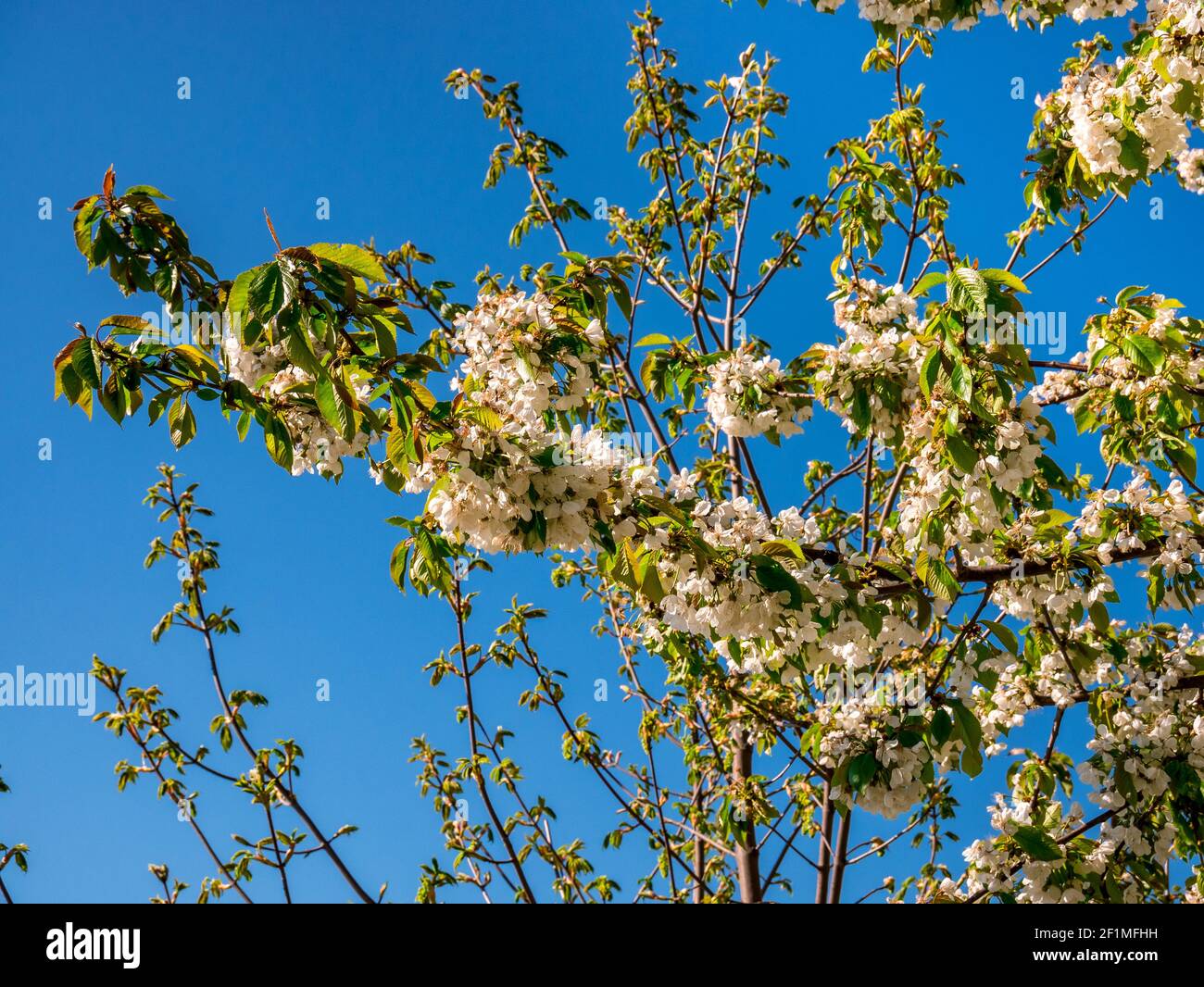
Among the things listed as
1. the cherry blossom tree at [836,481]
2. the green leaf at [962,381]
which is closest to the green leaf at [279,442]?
the cherry blossom tree at [836,481]

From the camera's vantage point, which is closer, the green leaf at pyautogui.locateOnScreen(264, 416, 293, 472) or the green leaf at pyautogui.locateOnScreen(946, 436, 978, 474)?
the green leaf at pyautogui.locateOnScreen(264, 416, 293, 472)

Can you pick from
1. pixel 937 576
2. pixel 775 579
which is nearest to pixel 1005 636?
pixel 937 576

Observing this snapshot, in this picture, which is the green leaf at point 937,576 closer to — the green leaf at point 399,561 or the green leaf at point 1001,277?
the green leaf at point 1001,277

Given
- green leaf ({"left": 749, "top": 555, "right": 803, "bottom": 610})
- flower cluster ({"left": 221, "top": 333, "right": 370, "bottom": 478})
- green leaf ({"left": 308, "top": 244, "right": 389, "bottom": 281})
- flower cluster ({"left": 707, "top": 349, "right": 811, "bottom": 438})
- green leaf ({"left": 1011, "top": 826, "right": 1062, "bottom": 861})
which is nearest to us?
green leaf ({"left": 308, "top": 244, "right": 389, "bottom": 281})

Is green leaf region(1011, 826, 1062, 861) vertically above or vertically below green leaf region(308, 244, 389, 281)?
below

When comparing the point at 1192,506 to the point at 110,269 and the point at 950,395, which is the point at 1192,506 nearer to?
the point at 950,395

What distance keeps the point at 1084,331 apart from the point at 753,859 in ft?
8.77

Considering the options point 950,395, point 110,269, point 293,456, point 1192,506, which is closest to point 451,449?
point 293,456

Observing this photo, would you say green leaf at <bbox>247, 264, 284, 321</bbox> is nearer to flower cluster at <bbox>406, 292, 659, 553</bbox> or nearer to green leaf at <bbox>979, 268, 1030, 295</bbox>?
flower cluster at <bbox>406, 292, 659, 553</bbox>

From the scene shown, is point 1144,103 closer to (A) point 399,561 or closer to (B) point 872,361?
(B) point 872,361

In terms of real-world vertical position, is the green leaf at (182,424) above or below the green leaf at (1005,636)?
above

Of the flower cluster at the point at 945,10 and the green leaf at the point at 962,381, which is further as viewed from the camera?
the flower cluster at the point at 945,10

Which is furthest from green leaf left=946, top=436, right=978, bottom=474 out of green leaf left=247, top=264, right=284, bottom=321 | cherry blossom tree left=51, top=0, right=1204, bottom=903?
green leaf left=247, top=264, right=284, bottom=321

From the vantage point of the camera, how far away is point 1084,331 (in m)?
3.17
